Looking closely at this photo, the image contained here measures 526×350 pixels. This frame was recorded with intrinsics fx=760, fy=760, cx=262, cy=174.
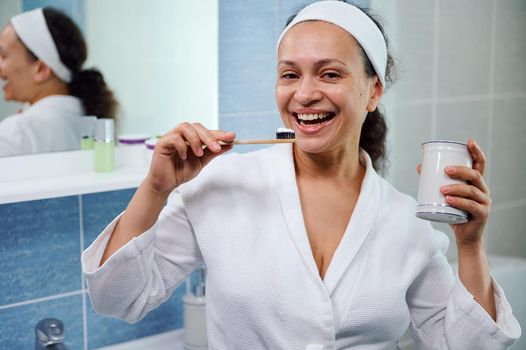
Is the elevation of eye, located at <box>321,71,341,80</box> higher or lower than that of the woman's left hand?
higher

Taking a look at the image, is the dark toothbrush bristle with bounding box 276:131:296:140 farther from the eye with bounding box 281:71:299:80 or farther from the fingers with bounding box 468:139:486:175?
the fingers with bounding box 468:139:486:175

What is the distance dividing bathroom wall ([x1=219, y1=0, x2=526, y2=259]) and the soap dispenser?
0.41m

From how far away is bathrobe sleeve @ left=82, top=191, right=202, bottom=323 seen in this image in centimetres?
133

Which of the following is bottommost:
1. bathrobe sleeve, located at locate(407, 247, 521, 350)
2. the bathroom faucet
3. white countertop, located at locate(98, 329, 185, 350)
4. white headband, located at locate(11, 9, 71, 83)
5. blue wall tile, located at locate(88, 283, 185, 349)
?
white countertop, located at locate(98, 329, 185, 350)

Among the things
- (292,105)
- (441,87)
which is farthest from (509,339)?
(441,87)

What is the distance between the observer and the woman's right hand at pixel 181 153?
1.30 meters

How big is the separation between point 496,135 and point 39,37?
142cm

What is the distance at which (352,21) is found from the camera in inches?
55.6

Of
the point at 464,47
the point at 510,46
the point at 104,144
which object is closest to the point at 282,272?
the point at 104,144

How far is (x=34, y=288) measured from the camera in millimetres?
1769

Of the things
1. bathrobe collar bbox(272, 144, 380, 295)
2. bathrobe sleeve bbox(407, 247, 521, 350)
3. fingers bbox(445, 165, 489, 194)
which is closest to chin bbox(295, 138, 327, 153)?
bathrobe collar bbox(272, 144, 380, 295)

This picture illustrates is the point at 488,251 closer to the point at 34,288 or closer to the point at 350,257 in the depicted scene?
the point at 350,257

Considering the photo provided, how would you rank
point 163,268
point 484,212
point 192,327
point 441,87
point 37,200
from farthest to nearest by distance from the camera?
point 441,87 → point 192,327 → point 37,200 → point 163,268 → point 484,212

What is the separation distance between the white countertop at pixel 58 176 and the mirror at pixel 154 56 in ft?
0.35
